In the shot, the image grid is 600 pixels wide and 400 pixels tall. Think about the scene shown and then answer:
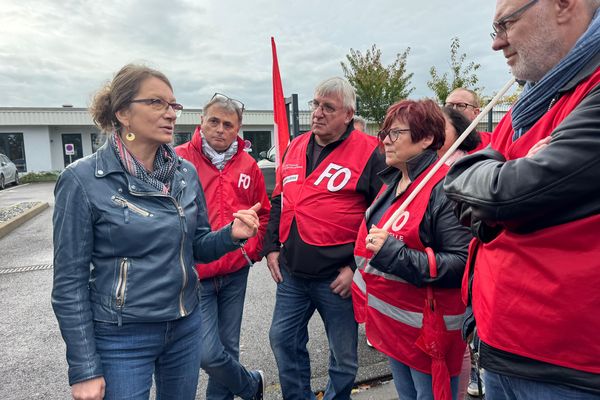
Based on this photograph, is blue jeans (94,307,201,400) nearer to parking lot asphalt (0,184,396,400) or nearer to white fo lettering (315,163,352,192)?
white fo lettering (315,163,352,192)

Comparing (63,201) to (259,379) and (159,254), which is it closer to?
(159,254)

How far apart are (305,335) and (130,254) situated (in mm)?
1583

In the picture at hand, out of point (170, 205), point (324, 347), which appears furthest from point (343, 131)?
point (324, 347)

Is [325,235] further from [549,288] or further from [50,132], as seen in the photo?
[50,132]

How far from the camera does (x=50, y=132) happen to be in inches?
1195

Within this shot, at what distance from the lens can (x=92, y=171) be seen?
1.72 meters

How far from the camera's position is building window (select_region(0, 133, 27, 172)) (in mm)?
29328

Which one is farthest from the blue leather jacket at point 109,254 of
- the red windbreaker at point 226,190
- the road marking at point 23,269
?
the road marking at point 23,269

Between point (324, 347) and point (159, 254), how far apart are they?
252 centimetres

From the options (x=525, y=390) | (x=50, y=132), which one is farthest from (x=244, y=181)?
(x=50, y=132)

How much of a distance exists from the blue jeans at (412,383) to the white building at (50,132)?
1089 inches

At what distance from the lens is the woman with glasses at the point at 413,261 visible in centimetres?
185

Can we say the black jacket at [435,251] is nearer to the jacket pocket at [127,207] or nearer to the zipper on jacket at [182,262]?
the zipper on jacket at [182,262]

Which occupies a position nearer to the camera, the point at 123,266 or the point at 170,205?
the point at 123,266
